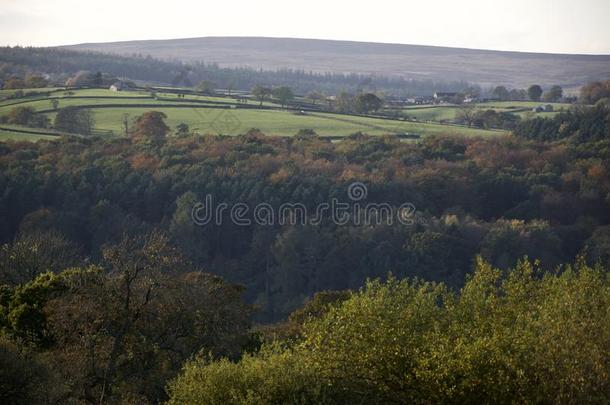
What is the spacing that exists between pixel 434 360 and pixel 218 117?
278 feet

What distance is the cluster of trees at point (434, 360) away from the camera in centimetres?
1742

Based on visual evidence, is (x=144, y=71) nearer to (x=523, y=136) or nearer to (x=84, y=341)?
(x=523, y=136)

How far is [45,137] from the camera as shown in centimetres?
8400

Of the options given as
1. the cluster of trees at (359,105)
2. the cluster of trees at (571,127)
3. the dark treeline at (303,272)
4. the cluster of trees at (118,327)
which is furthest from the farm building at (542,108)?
the cluster of trees at (118,327)

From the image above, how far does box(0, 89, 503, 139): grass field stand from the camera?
309 ft

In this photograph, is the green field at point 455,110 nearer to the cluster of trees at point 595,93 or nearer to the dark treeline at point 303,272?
the cluster of trees at point 595,93

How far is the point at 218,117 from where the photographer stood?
3949 inches

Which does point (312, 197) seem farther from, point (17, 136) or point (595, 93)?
point (595, 93)

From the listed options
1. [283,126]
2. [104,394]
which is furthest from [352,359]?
[283,126]

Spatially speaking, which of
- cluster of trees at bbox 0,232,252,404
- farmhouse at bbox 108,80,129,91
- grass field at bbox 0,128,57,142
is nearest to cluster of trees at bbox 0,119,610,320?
grass field at bbox 0,128,57,142

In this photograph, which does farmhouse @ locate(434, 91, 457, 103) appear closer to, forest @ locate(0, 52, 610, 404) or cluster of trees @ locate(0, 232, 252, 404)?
forest @ locate(0, 52, 610, 404)

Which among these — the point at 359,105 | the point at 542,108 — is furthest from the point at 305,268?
the point at 542,108

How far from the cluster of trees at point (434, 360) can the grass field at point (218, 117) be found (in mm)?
72590

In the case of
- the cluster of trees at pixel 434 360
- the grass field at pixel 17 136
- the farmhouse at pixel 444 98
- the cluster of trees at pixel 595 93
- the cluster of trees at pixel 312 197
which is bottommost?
the cluster of trees at pixel 312 197
